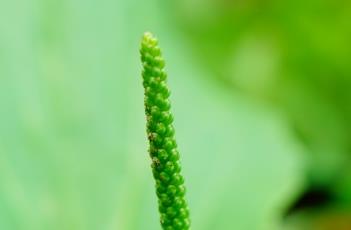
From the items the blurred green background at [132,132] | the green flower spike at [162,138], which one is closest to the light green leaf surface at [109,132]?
the blurred green background at [132,132]

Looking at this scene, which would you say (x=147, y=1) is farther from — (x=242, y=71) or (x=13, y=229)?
(x=13, y=229)

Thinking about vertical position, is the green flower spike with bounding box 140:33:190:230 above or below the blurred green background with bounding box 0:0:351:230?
below

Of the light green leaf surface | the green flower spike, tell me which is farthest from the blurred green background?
the green flower spike

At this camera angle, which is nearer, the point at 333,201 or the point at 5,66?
the point at 5,66

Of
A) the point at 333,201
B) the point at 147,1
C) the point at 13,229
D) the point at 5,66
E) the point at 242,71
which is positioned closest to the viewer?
the point at 13,229

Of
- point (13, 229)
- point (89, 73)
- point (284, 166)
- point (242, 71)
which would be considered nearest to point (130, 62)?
point (89, 73)

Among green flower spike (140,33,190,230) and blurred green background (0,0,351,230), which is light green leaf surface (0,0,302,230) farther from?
green flower spike (140,33,190,230)

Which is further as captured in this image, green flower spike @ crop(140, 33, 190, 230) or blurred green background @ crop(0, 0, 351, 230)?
blurred green background @ crop(0, 0, 351, 230)
